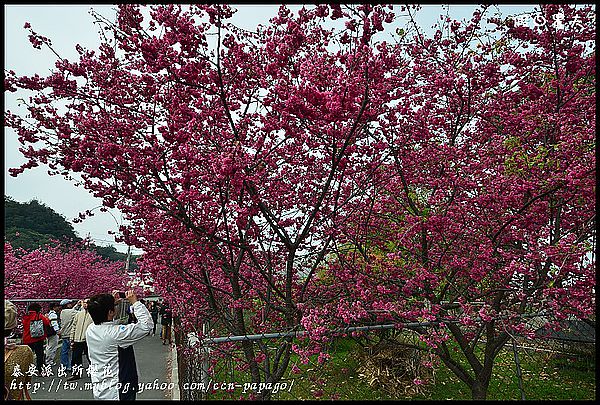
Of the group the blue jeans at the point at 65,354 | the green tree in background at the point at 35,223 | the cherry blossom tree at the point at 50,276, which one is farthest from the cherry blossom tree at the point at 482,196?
the green tree in background at the point at 35,223

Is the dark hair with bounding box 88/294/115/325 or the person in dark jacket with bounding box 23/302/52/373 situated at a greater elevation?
the dark hair with bounding box 88/294/115/325

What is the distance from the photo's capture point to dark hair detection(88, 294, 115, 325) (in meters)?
3.41

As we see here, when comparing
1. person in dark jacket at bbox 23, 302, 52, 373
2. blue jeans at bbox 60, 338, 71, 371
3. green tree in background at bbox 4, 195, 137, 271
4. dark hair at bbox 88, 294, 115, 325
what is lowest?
blue jeans at bbox 60, 338, 71, 371

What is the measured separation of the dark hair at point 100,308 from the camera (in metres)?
3.41

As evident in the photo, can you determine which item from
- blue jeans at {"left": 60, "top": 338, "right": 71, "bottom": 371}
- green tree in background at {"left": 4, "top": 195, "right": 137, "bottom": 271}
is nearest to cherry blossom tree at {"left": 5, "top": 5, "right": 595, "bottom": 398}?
blue jeans at {"left": 60, "top": 338, "right": 71, "bottom": 371}

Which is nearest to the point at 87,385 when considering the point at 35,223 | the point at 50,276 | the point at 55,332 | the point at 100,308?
the point at 55,332

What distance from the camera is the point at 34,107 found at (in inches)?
158

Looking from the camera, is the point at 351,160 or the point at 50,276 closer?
the point at 351,160

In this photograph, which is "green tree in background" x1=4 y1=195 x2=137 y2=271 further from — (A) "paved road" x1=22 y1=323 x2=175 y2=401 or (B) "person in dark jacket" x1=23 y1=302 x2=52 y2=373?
(B) "person in dark jacket" x1=23 y1=302 x2=52 y2=373

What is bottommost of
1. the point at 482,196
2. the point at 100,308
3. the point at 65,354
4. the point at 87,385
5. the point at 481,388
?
the point at 87,385

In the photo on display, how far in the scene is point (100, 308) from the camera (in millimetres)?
3436

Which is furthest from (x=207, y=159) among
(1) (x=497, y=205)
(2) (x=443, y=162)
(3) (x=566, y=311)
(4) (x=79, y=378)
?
(4) (x=79, y=378)

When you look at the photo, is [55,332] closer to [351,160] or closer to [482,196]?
[351,160]

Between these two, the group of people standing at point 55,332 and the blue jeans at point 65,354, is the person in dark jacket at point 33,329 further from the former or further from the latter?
the blue jeans at point 65,354
